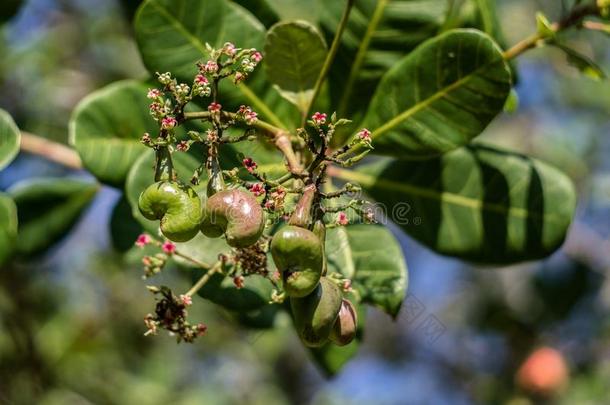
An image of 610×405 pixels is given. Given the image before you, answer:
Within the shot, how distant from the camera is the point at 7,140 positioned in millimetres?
1540

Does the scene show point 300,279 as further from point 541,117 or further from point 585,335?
point 541,117

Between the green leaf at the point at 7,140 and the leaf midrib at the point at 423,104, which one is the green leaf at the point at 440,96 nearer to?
the leaf midrib at the point at 423,104

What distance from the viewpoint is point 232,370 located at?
4.29 m

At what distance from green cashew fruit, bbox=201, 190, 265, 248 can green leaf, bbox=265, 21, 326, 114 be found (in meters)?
0.49

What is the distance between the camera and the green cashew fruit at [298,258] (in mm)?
960

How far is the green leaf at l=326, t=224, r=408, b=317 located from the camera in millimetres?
1474

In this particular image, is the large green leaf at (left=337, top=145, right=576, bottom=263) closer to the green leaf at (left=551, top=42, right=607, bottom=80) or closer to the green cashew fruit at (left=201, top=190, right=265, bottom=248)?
the green leaf at (left=551, top=42, right=607, bottom=80)

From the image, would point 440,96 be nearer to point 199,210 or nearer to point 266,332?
point 199,210

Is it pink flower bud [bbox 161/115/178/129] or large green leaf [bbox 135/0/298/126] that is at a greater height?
pink flower bud [bbox 161/115/178/129]

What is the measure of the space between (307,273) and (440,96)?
1.99ft

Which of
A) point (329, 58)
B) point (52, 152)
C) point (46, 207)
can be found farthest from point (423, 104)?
point (46, 207)

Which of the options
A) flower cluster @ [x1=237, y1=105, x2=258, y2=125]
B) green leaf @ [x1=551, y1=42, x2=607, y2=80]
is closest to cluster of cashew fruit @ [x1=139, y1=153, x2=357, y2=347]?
flower cluster @ [x1=237, y1=105, x2=258, y2=125]

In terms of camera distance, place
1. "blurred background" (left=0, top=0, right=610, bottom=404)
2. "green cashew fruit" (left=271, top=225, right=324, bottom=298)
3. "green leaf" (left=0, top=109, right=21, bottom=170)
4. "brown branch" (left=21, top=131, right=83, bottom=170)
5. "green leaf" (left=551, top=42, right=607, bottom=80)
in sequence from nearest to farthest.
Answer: "green cashew fruit" (left=271, top=225, right=324, bottom=298), "green leaf" (left=0, top=109, right=21, bottom=170), "green leaf" (left=551, top=42, right=607, bottom=80), "brown branch" (left=21, top=131, right=83, bottom=170), "blurred background" (left=0, top=0, right=610, bottom=404)

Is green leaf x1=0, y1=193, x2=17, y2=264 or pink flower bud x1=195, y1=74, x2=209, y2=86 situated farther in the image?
green leaf x1=0, y1=193, x2=17, y2=264
